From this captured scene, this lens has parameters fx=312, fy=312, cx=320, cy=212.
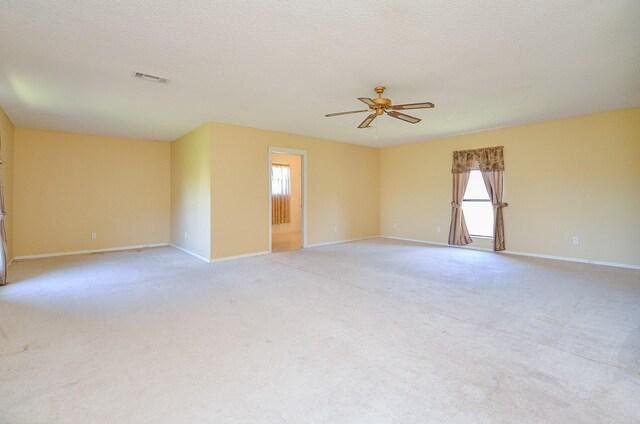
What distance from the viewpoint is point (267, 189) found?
20.2 feet

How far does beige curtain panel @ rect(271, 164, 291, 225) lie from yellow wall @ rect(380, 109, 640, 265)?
4.55 meters

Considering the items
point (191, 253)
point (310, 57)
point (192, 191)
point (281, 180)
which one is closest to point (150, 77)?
point (310, 57)

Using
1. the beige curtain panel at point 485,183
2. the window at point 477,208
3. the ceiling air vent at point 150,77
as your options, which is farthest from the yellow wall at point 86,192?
the window at point 477,208

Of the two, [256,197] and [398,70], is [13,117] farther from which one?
[398,70]

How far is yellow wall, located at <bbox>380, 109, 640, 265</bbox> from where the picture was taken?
487cm

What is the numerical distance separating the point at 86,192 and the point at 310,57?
19.1ft

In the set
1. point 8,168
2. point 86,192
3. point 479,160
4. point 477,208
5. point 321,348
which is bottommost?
point 321,348

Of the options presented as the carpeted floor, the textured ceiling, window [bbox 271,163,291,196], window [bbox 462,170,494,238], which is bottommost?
the carpeted floor

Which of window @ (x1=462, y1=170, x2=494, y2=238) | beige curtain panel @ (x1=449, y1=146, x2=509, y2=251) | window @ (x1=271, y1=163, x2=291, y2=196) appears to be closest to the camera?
beige curtain panel @ (x1=449, y1=146, x2=509, y2=251)

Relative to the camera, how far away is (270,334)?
260 centimetres

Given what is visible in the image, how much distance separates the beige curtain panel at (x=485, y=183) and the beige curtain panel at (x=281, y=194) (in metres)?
4.82

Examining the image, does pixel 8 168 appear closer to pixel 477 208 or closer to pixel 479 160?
pixel 479 160

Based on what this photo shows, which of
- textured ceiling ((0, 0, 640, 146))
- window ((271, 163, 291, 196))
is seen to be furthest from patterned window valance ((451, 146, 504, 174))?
window ((271, 163, 291, 196))

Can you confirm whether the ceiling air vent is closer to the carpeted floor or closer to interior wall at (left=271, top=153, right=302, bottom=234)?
the carpeted floor
